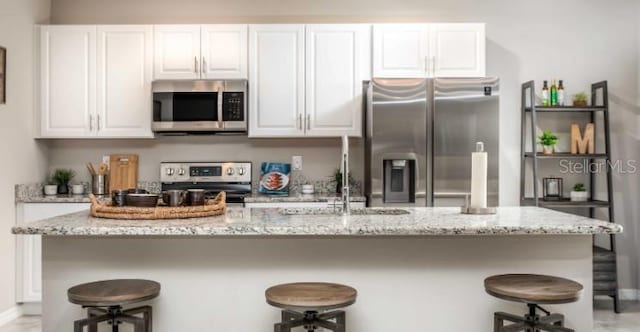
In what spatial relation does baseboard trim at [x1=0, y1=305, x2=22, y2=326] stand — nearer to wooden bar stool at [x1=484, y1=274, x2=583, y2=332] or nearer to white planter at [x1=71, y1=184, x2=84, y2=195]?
white planter at [x1=71, y1=184, x2=84, y2=195]

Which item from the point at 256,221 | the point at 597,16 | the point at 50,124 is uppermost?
the point at 597,16

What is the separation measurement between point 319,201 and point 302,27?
1373 mm

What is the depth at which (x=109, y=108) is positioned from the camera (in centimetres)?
441

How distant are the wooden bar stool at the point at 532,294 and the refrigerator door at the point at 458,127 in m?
1.58

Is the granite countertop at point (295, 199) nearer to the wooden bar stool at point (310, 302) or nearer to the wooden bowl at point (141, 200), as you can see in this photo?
the wooden bowl at point (141, 200)

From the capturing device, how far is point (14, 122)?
4.17m

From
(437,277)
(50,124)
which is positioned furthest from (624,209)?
(50,124)

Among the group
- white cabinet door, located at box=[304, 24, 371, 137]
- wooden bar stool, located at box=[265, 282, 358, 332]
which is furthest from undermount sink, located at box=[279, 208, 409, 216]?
white cabinet door, located at box=[304, 24, 371, 137]

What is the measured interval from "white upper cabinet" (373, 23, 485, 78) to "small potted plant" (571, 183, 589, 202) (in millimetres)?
1269

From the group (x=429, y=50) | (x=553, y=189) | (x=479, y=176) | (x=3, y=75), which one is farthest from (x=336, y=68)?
(x=3, y=75)

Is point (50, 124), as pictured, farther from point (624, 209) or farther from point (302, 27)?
point (624, 209)

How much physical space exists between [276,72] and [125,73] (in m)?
1.19

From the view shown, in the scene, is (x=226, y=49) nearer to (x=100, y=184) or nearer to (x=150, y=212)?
(x=100, y=184)

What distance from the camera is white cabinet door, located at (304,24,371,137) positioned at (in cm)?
436
